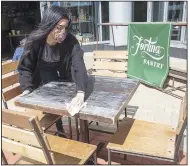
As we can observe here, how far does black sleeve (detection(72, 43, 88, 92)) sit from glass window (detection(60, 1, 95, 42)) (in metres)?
6.25

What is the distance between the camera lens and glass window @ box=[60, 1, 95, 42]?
8.34 meters

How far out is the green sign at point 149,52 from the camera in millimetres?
4059

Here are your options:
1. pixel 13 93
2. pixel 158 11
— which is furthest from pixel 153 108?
pixel 158 11

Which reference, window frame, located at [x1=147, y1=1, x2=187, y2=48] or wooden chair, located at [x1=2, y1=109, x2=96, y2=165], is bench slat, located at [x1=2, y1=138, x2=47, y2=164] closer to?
wooden chair, located at [x1=2, y1=109, x2=96, y2=165]

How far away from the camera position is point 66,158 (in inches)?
83.8

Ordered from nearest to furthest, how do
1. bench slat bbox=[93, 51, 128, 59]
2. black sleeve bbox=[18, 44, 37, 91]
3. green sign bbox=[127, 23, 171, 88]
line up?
black sleeve bbox=[18, 44, 37, 91]
bench slat bbox=[93, 51, 128, 59]
green sign bbox=[127, 23, 171, 88]

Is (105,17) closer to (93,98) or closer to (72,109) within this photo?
(93,98)

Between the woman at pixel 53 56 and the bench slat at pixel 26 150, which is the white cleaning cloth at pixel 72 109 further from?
the bench slat at pixel 26 150

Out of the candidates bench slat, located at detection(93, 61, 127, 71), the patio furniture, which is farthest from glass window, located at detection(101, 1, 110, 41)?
bench slat, located at detection(93, 61, 127, 71)

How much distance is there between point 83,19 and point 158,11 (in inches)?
97.8

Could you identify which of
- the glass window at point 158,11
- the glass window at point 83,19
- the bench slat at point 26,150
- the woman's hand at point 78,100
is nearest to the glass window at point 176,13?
the glass window at point 158,11

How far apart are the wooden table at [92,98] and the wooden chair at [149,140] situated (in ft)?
1.00

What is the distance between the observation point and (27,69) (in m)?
2.41

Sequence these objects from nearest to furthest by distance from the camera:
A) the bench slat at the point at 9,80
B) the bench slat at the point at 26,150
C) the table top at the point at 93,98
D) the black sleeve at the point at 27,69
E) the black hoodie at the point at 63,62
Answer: the bench slat at the point at 26,150 < the table top at the point at 93,98 < the black hoodie at the point at 63,62 < the black sleeve at the point at 27,69 < the bench slat at the point at 9,80
